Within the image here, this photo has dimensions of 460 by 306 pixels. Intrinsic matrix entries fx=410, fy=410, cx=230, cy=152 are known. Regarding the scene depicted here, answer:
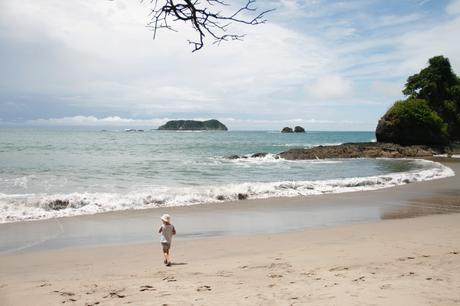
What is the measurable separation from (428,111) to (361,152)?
31.5 ft

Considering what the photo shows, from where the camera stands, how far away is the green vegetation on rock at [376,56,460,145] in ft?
136

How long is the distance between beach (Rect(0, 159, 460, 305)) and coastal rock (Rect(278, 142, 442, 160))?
2525 cm

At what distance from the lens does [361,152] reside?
3828 centimetres

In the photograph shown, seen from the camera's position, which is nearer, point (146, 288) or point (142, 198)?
point (146, 288)

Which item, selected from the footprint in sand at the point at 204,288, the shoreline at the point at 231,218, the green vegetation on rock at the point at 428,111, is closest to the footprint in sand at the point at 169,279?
the footprint in sand at the point at 204,288

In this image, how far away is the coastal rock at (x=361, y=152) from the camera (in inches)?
1462

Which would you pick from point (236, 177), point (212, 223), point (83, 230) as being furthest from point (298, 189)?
point (83, 230)

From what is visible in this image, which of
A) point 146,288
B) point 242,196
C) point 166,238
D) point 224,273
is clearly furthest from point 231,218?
point 146,288

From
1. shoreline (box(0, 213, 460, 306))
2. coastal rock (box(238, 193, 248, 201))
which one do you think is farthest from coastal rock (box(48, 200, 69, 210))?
coastal rock (box(238, 193, 248, 201))

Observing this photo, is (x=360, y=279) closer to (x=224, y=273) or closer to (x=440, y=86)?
(x=224, y=273)

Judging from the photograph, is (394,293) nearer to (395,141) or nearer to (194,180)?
(194,180)

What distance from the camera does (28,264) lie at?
24.1ft

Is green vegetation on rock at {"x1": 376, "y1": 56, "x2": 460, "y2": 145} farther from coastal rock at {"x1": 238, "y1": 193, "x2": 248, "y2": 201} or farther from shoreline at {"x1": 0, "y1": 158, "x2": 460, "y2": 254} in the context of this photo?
coastal rock at {"x1": 238, "y1": 193, "x2": 248, "y2": 201}

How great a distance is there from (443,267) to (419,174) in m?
18.1
